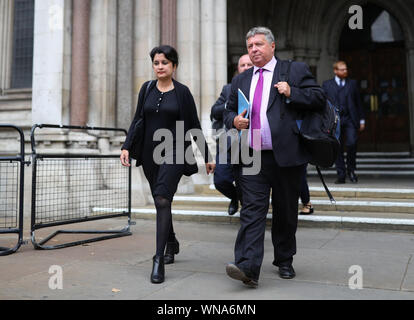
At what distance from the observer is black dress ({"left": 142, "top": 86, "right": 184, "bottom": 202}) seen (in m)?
3.65

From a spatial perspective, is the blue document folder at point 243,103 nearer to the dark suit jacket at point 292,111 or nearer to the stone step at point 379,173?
the dark suit jacket at point 292,111

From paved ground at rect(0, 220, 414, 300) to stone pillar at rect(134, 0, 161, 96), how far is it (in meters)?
3.87

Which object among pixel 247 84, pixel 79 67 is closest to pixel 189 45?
pixel 79 67

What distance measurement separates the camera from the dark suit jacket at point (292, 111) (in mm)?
3236

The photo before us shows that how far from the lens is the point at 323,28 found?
1238 cm

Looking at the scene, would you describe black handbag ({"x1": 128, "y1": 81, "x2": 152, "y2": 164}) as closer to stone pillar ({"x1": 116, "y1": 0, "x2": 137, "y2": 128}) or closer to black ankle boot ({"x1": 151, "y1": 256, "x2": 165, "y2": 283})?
black ankle boot ({"x1": 151, "y1": 256, "x2": 165, "y2": 283})

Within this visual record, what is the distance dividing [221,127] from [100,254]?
6.56 feet

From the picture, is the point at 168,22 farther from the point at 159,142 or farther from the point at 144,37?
the point at 159,142

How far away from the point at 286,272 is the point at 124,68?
19.6 feet

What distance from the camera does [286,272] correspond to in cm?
345

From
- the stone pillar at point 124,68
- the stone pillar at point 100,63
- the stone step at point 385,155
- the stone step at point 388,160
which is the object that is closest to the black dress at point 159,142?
the stone pillar at point 100,63

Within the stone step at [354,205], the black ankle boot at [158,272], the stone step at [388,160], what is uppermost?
the stone step at [388,160]

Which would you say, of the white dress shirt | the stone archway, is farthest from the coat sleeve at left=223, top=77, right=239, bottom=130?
the stone archway

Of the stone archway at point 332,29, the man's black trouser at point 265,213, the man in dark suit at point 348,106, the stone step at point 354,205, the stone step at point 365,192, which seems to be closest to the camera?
the man's black trouser at point 265,213
